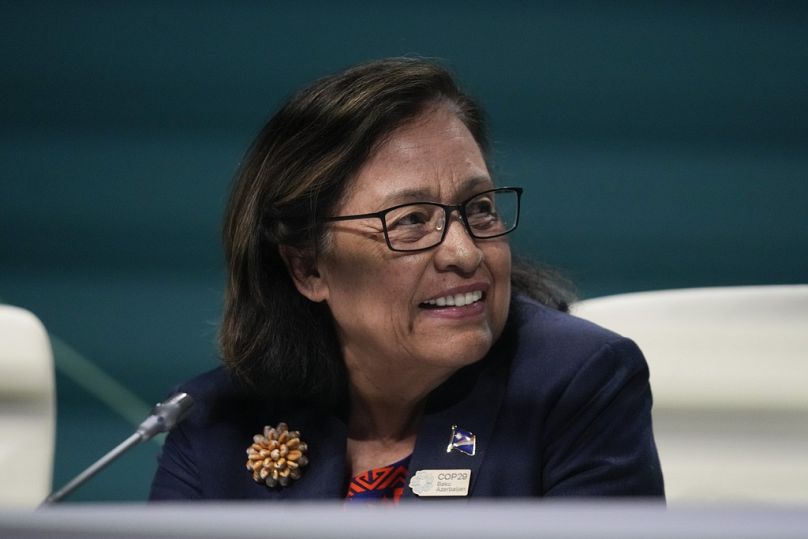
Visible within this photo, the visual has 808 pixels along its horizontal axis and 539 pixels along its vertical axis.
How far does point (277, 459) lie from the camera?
5.79 ft

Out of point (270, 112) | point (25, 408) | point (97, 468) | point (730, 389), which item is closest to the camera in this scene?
point (97, 468)

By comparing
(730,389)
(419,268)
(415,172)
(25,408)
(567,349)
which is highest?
(415,172)

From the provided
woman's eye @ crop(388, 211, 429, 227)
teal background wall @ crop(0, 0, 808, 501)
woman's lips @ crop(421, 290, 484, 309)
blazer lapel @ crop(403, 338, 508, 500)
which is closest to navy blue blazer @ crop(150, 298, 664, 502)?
blazer lapel @ crop(403, 338, 508, 500)

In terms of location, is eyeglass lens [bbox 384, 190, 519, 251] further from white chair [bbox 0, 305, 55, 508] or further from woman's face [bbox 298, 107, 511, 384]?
white chair [bbox 0, 305, 55, 508]

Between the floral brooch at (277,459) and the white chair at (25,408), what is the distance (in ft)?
1.44

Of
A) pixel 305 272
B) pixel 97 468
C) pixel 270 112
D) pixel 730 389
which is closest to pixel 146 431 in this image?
pixel 97 468

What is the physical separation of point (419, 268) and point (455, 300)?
73mm

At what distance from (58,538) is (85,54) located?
2.68 m

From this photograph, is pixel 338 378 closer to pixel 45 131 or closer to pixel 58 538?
pixel 58 538

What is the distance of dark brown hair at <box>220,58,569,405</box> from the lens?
1715mm

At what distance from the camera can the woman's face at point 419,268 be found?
65.2 inches

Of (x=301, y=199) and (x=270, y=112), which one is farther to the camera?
(x=270, y=112)

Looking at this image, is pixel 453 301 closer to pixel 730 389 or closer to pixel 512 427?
pixel 512 427

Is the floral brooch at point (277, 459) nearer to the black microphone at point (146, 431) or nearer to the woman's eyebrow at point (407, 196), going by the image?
the black microphone at point (146, 431)
